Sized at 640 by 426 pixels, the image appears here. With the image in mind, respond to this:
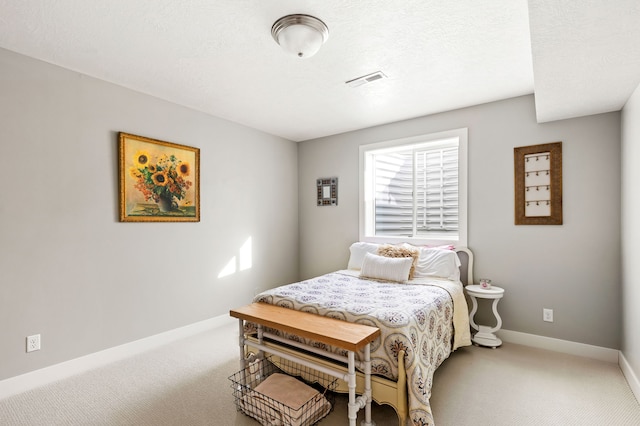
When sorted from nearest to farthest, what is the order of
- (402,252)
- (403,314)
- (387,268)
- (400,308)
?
(403,314)
(400,308)
(387,268)
(402,252)

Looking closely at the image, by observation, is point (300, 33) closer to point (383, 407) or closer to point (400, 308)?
point (400, 308)

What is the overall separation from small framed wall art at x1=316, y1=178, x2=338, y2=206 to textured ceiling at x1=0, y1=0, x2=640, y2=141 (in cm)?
142

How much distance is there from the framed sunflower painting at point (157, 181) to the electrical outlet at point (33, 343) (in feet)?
3.50

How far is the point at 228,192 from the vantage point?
12.8 ft

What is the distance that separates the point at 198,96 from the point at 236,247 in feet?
5.89

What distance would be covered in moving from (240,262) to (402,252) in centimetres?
201

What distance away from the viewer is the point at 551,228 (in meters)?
3.00

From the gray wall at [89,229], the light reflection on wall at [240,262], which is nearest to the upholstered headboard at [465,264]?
the light reflection on wall at [240,262]

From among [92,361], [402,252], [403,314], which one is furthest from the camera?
[402,252]

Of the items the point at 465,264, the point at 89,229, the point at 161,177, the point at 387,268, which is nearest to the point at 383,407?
the point at 387,268

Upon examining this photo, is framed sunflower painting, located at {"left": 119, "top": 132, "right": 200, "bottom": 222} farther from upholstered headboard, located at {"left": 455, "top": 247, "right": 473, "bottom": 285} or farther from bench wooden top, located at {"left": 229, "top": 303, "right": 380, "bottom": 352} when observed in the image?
upholstered headboard, located at {"left": 455, "top": 247, "right": 473, "bottom": 285}

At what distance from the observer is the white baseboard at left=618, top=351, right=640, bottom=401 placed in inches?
85.7

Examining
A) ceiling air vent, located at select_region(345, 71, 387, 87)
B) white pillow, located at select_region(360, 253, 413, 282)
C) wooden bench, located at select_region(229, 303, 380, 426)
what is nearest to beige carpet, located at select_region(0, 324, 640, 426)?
wooden bench, located at select_region(229, 303, 380, 426)

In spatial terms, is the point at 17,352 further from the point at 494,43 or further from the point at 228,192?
the point at 494,43
